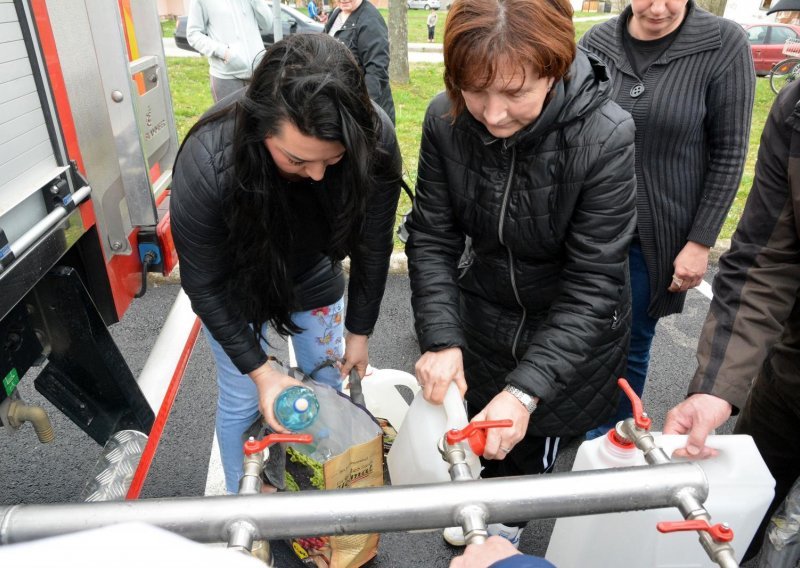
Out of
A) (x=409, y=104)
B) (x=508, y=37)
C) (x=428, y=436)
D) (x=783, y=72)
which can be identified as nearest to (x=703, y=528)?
(x=428, y=436)

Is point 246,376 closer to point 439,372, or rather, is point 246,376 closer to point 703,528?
point 439,372

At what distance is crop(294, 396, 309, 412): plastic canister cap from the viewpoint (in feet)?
5.57

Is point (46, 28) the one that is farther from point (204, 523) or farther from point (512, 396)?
point (512, 396)

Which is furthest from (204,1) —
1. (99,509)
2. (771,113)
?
(99,509)

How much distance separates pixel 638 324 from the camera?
95.1 inches

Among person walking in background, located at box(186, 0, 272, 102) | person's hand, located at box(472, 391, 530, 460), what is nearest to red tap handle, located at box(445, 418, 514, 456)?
person's hand, located at box(472, 391, 530, 460)

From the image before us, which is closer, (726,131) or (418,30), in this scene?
(726,131)

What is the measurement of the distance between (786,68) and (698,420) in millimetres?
13760

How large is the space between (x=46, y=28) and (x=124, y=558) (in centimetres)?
155

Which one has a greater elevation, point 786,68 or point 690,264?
point 690,264

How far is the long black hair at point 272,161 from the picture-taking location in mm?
1405

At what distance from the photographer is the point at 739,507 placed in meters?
1.34

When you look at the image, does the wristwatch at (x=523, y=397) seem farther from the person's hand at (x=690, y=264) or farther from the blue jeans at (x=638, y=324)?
the person's hand at (x=690, y=264)

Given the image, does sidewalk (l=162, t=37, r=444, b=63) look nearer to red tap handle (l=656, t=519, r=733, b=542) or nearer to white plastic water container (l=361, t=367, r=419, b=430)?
white plastic water container (l=361, t=367, r=419, b=430)
